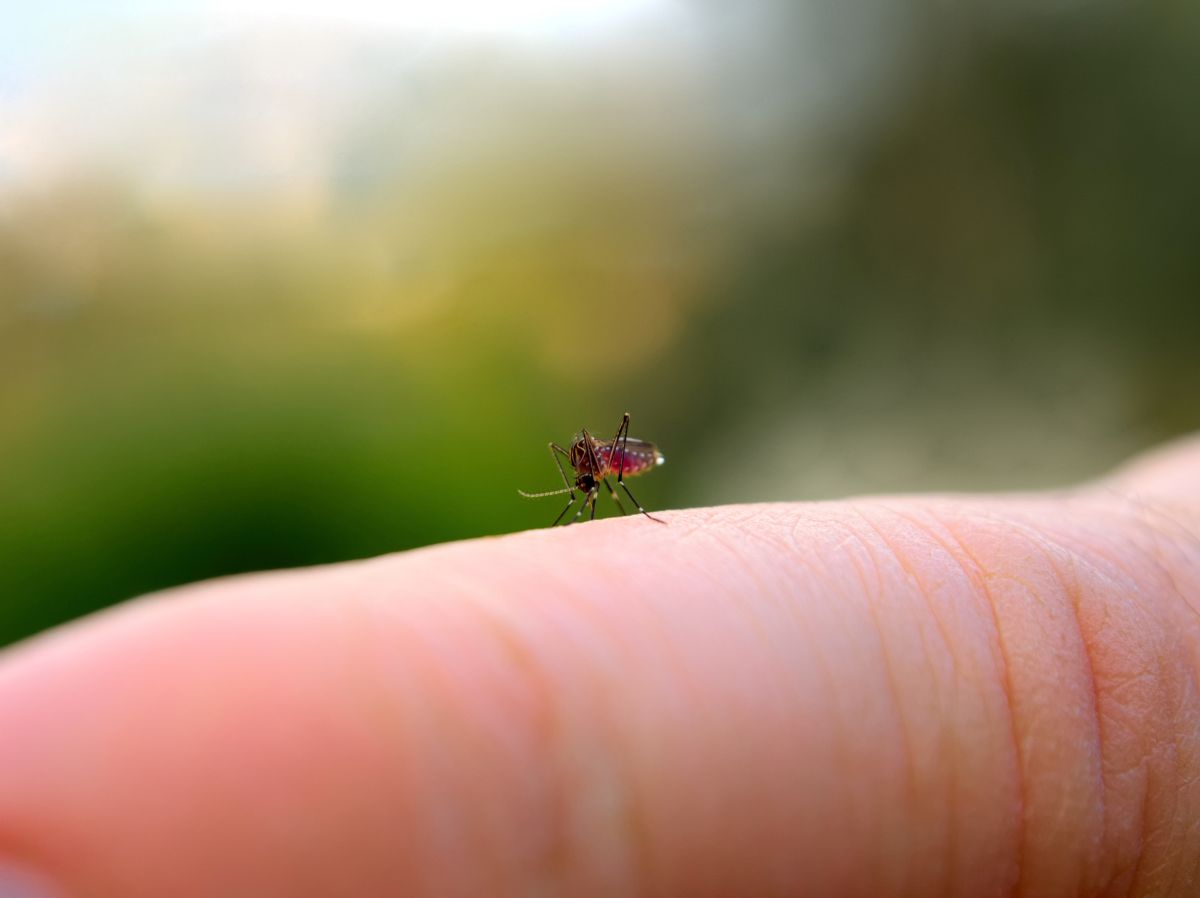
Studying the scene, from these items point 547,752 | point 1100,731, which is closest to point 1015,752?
point 1100,731

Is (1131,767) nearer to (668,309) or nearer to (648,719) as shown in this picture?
(648,719)

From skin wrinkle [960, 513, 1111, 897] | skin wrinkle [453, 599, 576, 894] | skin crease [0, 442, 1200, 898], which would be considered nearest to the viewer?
skin crease [0, 442, 1200, 898]

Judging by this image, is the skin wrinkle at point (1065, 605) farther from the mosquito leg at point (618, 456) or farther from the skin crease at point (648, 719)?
the mosquito leg at point (618, 456)

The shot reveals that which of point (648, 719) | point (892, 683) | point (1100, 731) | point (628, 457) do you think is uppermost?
point (628, 457)

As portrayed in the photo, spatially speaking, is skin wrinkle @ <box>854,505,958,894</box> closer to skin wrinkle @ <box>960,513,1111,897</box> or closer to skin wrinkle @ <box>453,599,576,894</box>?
skin wrinkle @ <box>960,513,1111,897</box>

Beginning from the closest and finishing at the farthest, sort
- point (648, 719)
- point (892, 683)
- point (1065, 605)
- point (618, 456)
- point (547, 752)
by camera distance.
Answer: point (547, 752)
point (648, 719)
point (892, 683)
point (1065, 605)
point (618, 456)

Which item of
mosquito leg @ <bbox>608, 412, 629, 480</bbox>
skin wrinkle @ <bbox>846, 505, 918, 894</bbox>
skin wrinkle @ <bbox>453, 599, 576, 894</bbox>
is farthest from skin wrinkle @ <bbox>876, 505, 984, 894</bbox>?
mosquito leg @ <bbox>608, 412, 629, 480</bbox>

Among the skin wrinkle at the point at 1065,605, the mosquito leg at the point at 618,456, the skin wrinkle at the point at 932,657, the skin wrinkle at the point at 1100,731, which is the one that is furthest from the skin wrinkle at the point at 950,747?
the mosquito leg at the point at 618,456

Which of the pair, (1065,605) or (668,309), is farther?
(668,309)
